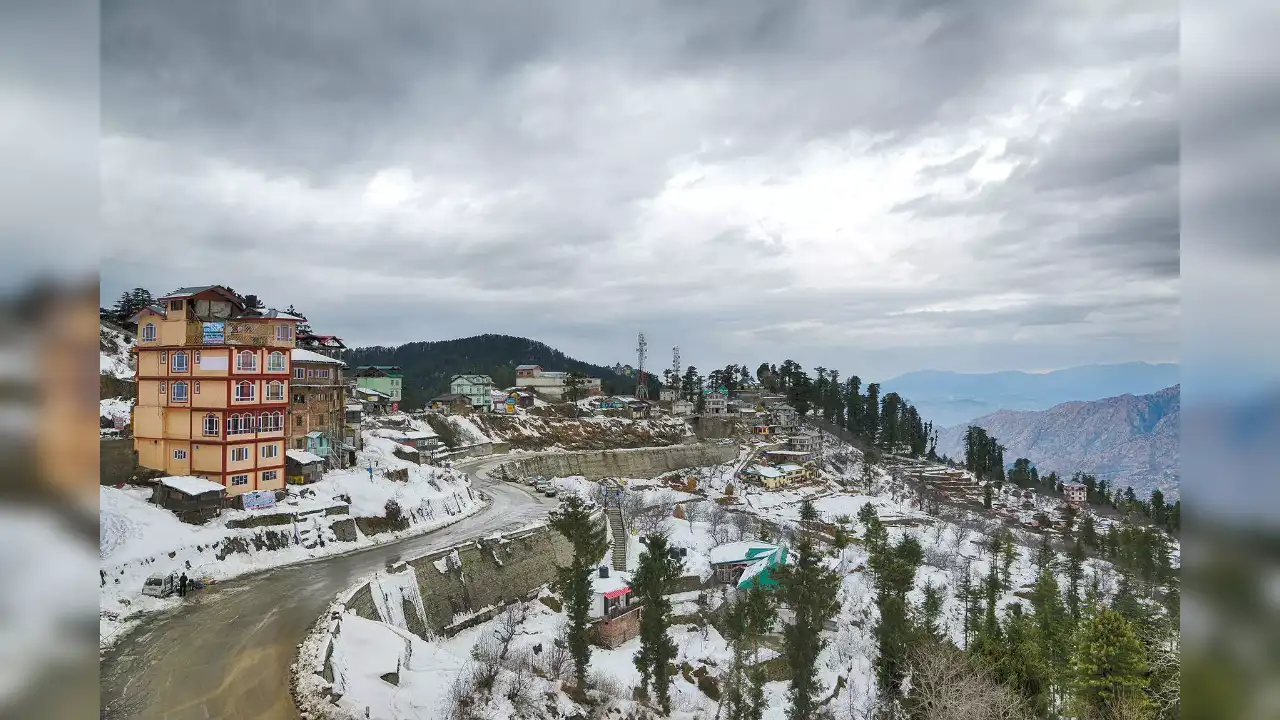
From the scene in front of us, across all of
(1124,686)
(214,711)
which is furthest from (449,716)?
(1124,686)

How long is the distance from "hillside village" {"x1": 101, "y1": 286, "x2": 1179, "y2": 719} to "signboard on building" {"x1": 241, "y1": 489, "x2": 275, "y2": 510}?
0.21ft

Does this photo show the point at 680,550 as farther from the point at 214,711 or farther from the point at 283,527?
the point at 214,711

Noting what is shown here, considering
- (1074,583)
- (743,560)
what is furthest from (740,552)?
(1074,583)

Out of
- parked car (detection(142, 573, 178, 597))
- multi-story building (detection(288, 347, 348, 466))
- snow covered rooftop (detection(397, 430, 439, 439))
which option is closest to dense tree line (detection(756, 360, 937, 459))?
snow covered rooftop (detection(397, 430, 439, 439))

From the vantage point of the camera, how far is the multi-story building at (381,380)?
165 feet

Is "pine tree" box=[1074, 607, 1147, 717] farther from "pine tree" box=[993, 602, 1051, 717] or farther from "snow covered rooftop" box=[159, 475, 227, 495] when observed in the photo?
"snow covered rooftop" box=[159, 475, 227, 495]

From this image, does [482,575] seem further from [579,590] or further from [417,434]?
[417,434]

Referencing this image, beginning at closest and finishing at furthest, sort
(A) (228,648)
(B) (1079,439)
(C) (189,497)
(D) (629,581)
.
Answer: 1. (A) (228,648)
2. (C) (189,497)
3. (D) (629,581)
4. (B) (1079,439)

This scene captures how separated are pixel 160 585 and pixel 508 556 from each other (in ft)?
30.7

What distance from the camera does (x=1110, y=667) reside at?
1323cm

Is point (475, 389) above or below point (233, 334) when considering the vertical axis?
below

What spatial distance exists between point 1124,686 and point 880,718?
17.5ft
